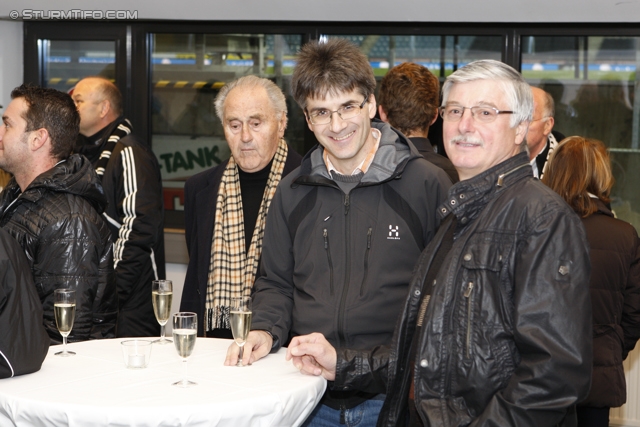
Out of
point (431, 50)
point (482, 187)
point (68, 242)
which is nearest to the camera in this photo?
point (482, 187)

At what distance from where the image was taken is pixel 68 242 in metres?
2.75

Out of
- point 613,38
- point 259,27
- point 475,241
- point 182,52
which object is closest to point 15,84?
point 182,52

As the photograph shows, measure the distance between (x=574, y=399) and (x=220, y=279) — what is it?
1891 mm

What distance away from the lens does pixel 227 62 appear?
5.13 m

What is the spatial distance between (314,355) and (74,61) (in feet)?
13.2

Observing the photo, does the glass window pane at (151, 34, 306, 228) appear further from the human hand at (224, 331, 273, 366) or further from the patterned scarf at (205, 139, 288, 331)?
the human hand at (224, 331, 273, 366)

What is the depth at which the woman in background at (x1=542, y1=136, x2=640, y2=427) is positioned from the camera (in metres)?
3.07

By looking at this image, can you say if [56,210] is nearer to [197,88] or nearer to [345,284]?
[345,284]

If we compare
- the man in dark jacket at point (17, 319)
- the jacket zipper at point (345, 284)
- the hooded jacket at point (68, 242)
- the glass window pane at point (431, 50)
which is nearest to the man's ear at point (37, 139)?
the hooded jacket at point (68, 242)

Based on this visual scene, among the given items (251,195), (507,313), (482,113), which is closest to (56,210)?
(251,195)

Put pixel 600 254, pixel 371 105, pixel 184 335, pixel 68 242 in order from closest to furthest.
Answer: pixel 184 335
pixel 371 105
pixel 68 242
pixel 600 254

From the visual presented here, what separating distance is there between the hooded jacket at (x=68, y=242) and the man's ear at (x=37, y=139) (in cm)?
12

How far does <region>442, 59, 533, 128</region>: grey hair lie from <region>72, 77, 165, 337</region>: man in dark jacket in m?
2.49

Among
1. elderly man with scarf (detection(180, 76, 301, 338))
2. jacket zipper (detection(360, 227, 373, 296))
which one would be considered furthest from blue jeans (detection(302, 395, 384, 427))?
elderly man with scarf (detection(180, 76, 301, 338))
